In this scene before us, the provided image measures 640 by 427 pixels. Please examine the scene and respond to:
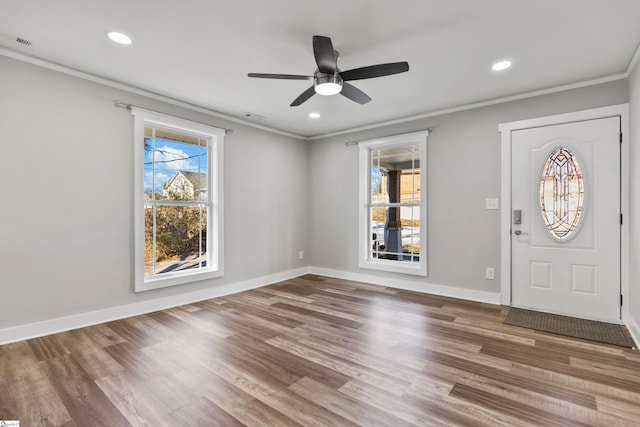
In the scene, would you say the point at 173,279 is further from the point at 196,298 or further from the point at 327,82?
the point at 327,82

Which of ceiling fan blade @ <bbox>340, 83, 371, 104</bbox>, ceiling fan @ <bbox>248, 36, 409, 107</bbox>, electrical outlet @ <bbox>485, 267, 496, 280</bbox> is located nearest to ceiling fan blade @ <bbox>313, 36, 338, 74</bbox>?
ceiling fan @ <bbox>248, 36, 409, 107</bbox>

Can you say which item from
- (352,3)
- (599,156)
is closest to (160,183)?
(352,3)

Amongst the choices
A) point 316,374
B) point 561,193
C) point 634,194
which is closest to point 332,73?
point 316,374

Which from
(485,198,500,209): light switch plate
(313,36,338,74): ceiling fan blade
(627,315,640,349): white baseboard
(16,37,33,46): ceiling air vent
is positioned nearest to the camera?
(313,36,338,74): ceiling fan blade

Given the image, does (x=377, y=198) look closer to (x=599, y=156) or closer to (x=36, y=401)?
(x=599, y=156)

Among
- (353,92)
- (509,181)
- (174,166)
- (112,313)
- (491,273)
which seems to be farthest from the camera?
(174,166)

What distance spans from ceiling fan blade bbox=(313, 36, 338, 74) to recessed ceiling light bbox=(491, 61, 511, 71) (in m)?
1.65

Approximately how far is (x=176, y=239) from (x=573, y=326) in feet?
15.2

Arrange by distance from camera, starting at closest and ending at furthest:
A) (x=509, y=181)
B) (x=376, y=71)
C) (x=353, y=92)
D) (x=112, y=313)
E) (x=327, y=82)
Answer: (x=376, y=71), (x=327, y=82), (x=353, y=92), (x=112, y=313), (x=509, y=181)

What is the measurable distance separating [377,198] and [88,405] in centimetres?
434

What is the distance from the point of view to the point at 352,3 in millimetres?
2133

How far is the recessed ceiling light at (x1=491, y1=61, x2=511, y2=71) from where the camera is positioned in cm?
297

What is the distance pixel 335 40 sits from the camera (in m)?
2.58

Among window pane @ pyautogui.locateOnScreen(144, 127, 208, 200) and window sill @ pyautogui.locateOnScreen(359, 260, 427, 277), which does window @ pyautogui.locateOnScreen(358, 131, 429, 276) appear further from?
window pane @ pyautogui.locateOnScreen(144, 127, 208, 200)
